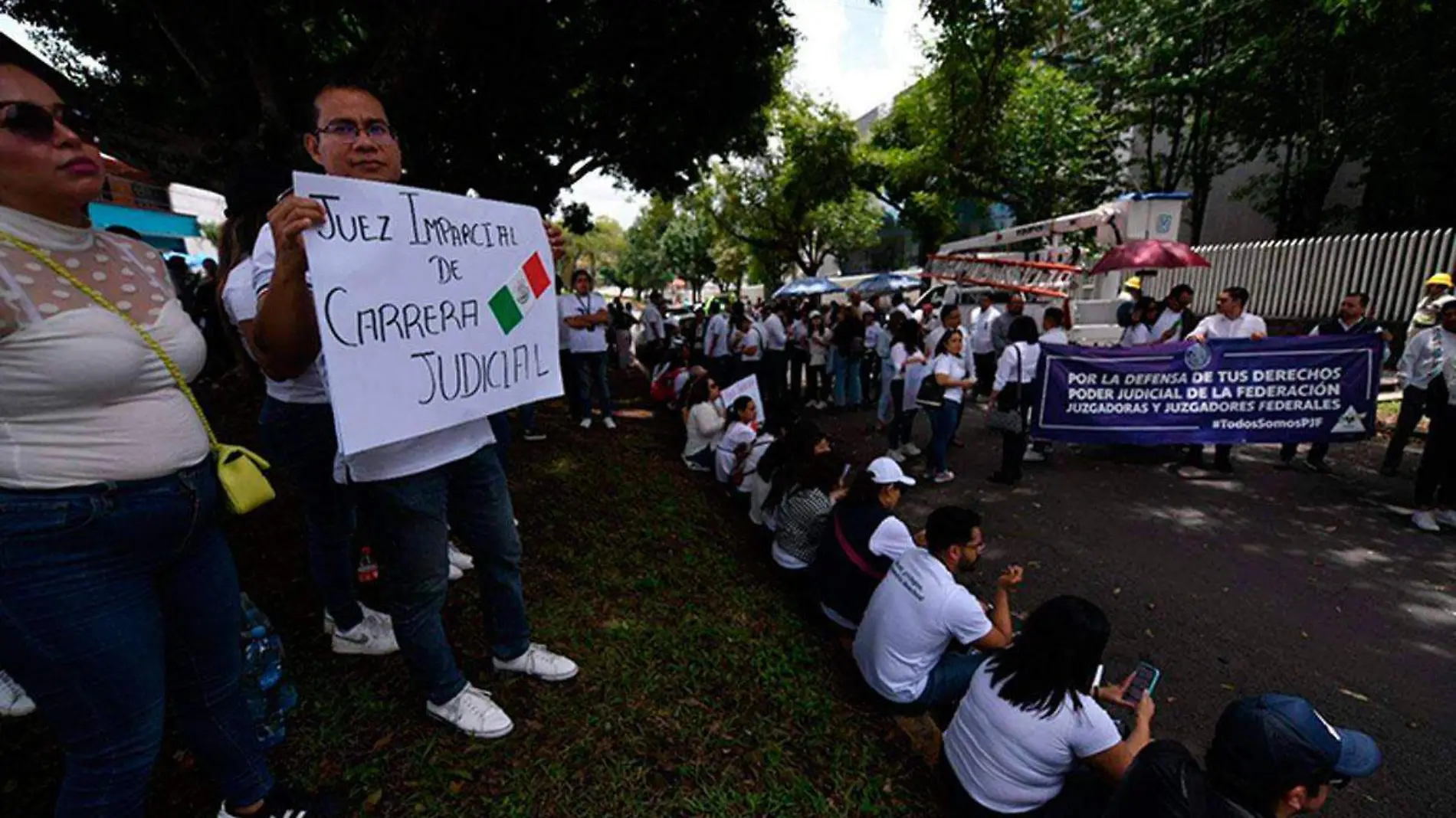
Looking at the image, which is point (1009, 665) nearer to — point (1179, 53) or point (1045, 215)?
point (1179, 53)

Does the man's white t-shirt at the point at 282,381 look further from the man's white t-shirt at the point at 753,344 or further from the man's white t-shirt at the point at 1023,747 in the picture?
the man's white t-shirt at the point at 753,344

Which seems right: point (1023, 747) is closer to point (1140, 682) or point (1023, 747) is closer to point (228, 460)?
point (1140, 682)

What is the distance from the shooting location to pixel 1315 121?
1502 centimetres

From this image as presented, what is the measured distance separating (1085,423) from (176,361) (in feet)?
25.2

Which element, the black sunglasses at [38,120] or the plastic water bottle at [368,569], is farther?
the plastic water bottle at [368,569]

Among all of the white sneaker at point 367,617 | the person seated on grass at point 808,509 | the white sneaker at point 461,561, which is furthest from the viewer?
the person seated on grass at point 808,509

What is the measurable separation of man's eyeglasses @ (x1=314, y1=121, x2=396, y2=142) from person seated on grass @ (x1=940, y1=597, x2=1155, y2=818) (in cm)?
283

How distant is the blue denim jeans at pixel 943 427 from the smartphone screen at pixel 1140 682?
4252 mm

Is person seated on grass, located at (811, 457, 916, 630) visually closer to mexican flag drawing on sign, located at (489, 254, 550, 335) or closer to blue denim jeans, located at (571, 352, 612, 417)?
mexican flag drawing on sign, located at (489, 254, 550, 335)

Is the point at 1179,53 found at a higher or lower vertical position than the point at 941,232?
higher

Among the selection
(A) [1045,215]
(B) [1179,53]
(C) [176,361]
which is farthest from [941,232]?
(C) [176,361]

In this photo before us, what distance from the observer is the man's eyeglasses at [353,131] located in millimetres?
1992

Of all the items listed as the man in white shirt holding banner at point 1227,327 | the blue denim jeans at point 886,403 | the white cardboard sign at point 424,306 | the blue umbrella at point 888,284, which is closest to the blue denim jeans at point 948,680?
the white cardboard sign at point 424,306

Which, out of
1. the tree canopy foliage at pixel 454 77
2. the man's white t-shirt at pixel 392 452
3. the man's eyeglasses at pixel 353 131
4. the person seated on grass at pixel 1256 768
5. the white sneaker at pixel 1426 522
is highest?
the tree canopy foliage at pixel 454 77
